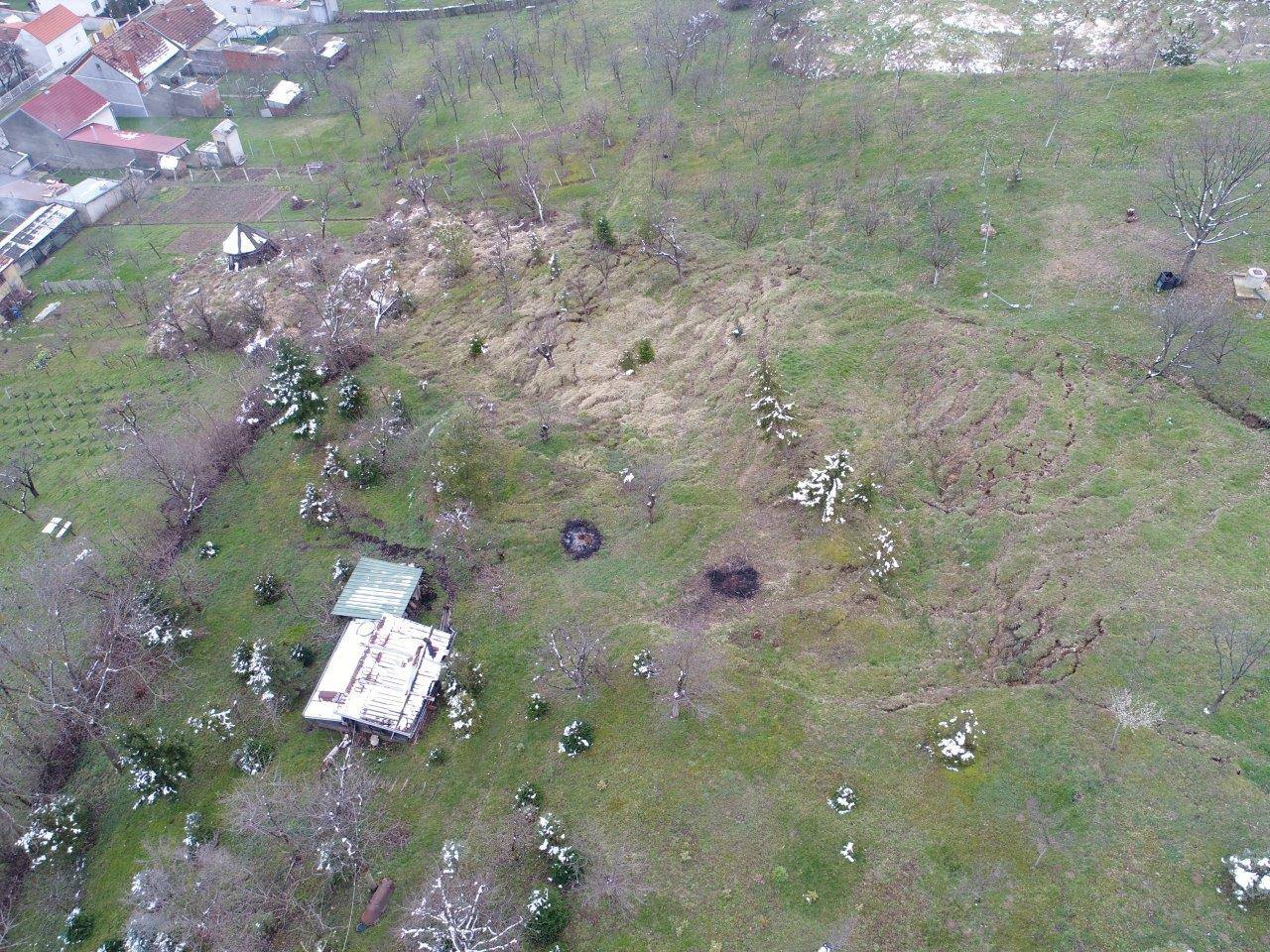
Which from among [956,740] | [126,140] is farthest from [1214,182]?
[126,140]

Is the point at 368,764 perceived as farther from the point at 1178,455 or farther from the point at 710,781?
the point at 1178,455

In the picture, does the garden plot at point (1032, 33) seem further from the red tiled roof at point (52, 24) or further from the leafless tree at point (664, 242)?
the red tiled roof at point (52, 24)

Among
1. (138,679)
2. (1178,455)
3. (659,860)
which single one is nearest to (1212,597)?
(1178,455)

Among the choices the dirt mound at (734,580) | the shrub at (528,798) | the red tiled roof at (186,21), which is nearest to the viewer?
the shrub at (528,798)

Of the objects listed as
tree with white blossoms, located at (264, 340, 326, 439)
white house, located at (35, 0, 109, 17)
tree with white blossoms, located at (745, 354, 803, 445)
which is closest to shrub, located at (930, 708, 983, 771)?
tree with white blossoms, located at (745, 354, 803, 445)

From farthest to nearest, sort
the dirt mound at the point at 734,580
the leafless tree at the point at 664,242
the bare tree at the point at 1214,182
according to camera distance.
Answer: the leafless tree at the point at 664,242 < the bare tree at the point at 1214,182 < the dirt mound at the point at 734,580

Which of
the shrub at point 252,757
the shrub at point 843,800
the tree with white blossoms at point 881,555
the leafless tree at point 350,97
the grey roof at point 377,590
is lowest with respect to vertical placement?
the shrub at point 843,800

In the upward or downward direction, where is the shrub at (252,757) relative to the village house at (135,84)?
downward

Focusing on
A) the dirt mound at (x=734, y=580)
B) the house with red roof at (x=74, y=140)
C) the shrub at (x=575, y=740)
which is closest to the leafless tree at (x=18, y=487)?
the shrub at (x=575, y=740)

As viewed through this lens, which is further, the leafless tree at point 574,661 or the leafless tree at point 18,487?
the leafless tree at point 18,487
